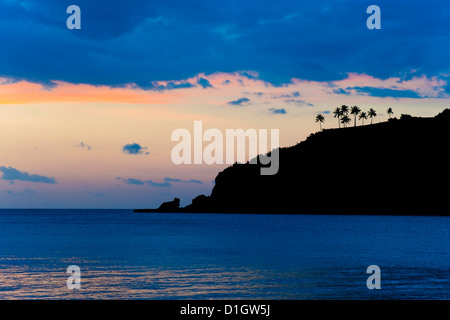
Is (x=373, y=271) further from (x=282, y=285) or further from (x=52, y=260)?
(x=52, y=260)

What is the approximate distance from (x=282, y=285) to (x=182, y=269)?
37.2 ft

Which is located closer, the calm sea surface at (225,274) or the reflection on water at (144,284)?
the reflection on water at (144,284)

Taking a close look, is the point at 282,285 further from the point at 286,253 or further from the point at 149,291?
the point at 286,253

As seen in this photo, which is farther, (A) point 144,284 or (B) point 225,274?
(B) point 225,274

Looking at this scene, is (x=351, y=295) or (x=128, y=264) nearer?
(x=351, y=295)

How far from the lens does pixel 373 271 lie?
4334cm

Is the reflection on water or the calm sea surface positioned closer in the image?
A: the reflection on water

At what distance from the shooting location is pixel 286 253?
61688 millimetres

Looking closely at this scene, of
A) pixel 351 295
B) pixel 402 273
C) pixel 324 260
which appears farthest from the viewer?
pixel 324 260
